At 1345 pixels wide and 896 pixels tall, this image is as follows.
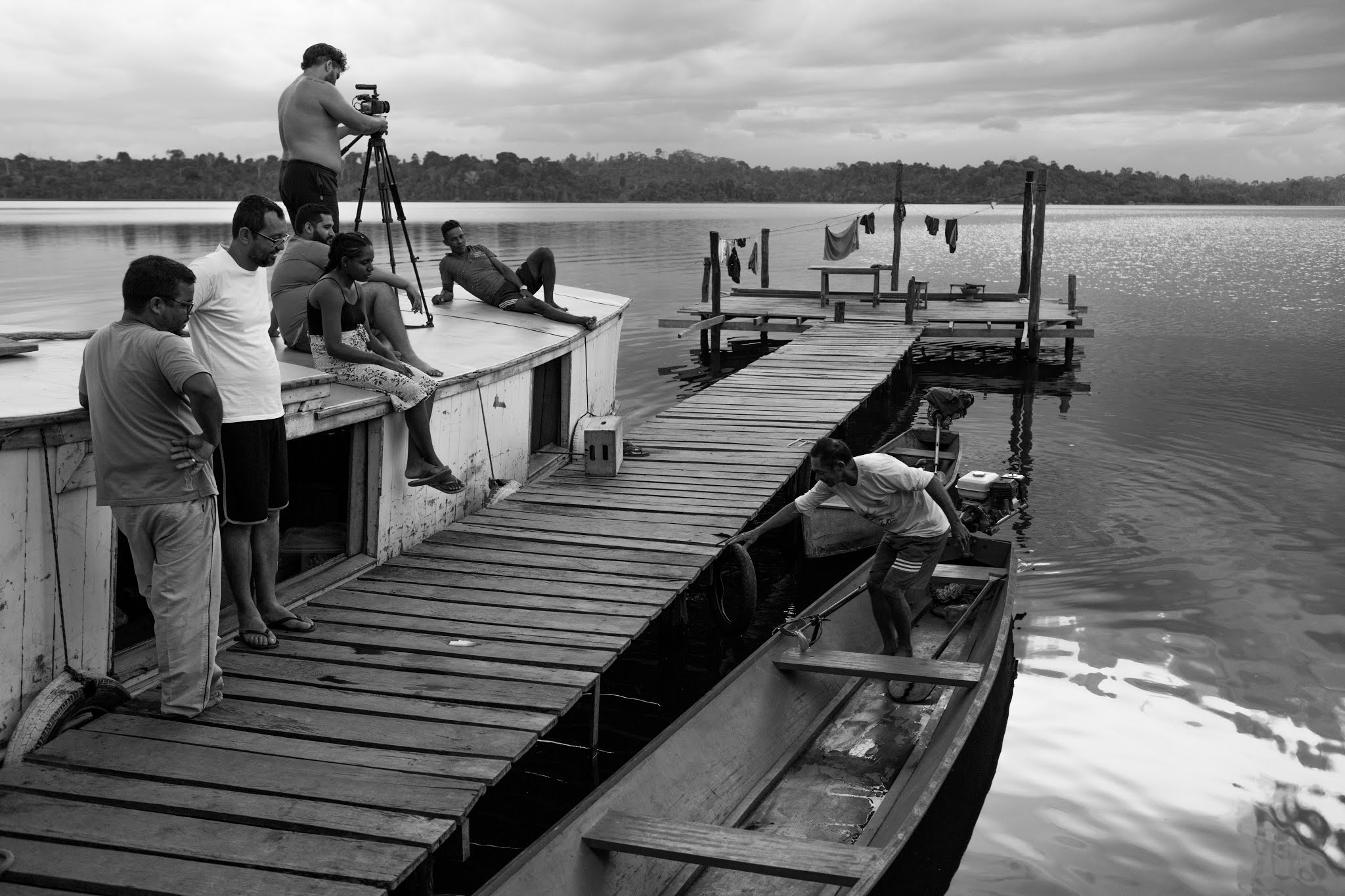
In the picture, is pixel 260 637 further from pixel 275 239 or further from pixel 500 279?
pixel 500 279

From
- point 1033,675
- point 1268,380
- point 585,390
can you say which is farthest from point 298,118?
point 1268,380

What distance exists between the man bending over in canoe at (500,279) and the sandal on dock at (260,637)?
6591 millimetres

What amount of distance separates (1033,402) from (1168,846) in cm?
1675

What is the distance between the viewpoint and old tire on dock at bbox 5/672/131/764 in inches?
217

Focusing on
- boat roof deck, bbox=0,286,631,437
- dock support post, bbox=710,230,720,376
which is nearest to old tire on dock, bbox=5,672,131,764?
boat roof deck, bbox=0,286,631,437

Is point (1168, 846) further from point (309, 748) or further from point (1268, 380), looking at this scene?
point (1268, 380)

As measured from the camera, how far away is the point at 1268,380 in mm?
25172

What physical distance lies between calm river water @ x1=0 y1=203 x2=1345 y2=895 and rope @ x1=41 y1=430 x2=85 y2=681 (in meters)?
5.56

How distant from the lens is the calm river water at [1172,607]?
754 cm

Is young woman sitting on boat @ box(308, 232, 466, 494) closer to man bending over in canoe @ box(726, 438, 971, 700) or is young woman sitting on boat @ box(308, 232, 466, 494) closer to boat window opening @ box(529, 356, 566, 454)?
man bending over in canoe @ box(726, 438, 971, 700)

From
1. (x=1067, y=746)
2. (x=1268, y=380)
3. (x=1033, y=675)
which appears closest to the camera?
(x=1067, y=746)

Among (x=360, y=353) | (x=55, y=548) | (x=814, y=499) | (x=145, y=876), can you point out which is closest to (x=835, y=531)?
(x=814, y=499)

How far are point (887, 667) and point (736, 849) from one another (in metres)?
2.50

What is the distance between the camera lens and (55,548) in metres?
5.65
